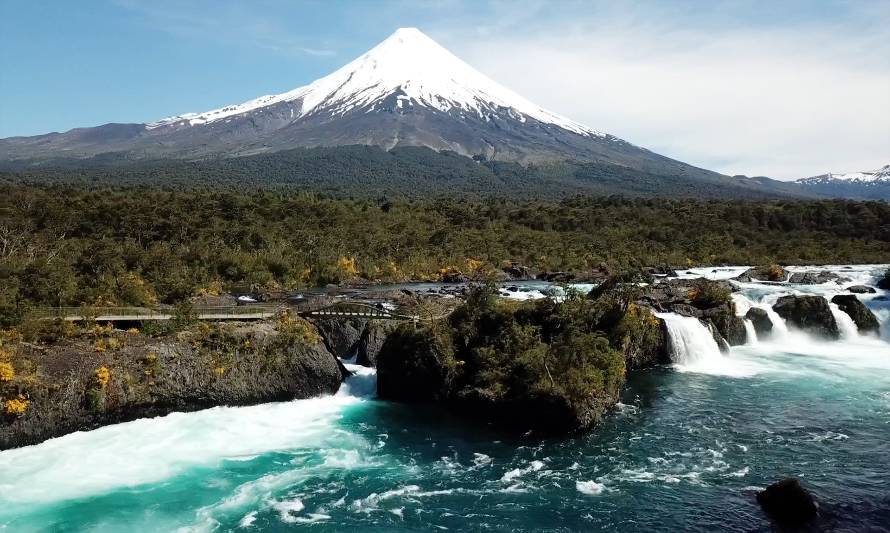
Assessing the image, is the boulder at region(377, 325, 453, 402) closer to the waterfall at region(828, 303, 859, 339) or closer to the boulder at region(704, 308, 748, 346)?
the boulder at region(704, 308, 748, 346)

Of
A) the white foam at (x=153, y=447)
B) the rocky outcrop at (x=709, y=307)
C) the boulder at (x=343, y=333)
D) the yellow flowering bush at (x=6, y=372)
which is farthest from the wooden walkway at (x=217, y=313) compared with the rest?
the rocky outcrop at (x=709, y=307)

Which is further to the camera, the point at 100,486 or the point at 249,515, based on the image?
the point at 100,486

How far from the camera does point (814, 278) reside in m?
42.8

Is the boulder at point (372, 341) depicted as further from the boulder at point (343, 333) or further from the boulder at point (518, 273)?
the boulder at point (518, 273)

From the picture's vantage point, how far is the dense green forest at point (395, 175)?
438 feet

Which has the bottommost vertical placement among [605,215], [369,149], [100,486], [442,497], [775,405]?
[100,486]

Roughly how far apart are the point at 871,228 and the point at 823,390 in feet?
188

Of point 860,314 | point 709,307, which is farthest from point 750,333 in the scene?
point 860,314

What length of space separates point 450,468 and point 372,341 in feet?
30.9

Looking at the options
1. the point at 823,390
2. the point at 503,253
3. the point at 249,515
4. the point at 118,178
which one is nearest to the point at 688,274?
the point at 503,253

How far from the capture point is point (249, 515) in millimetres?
14172

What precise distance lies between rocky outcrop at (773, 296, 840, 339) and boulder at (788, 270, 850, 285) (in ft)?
34.8

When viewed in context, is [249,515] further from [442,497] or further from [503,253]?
[503,253]

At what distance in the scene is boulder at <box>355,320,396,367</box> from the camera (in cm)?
2489
